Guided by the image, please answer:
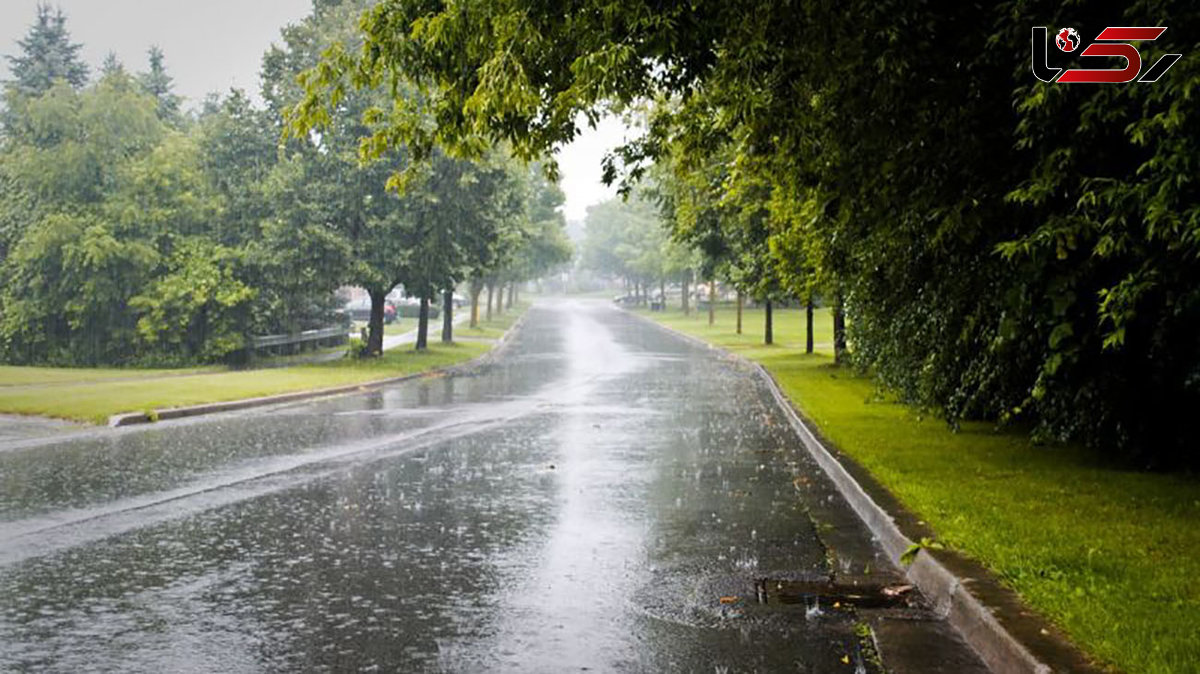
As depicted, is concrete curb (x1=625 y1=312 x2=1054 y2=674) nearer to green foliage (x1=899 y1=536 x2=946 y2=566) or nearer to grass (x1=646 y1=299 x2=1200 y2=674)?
green foliage (x1=899 y1=536 x2=946 y2=566)

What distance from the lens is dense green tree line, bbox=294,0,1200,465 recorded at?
7289 mm

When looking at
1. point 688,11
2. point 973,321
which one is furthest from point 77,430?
point 973,321

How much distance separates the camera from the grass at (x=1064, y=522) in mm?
5391

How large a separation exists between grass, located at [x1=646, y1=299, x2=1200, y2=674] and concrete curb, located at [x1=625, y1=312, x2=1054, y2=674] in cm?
32

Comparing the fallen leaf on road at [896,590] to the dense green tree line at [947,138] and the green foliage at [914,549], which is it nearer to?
the green foliage at [914,549]

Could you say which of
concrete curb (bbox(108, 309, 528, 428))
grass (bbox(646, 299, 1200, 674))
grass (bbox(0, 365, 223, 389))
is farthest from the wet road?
grass (bbox(0, 365, 223, 389))

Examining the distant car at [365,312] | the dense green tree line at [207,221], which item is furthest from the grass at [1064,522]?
the distant car at [365,312]

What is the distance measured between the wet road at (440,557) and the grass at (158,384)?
2.95 metres

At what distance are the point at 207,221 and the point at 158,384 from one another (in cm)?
1308

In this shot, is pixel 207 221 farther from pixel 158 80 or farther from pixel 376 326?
pixel 158 80

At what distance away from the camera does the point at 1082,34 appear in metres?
7.62

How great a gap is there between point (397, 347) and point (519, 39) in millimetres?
32254

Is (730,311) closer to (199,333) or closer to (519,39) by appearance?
(199,333)

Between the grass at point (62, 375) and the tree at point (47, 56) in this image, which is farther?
the tree at point (47, 56)
